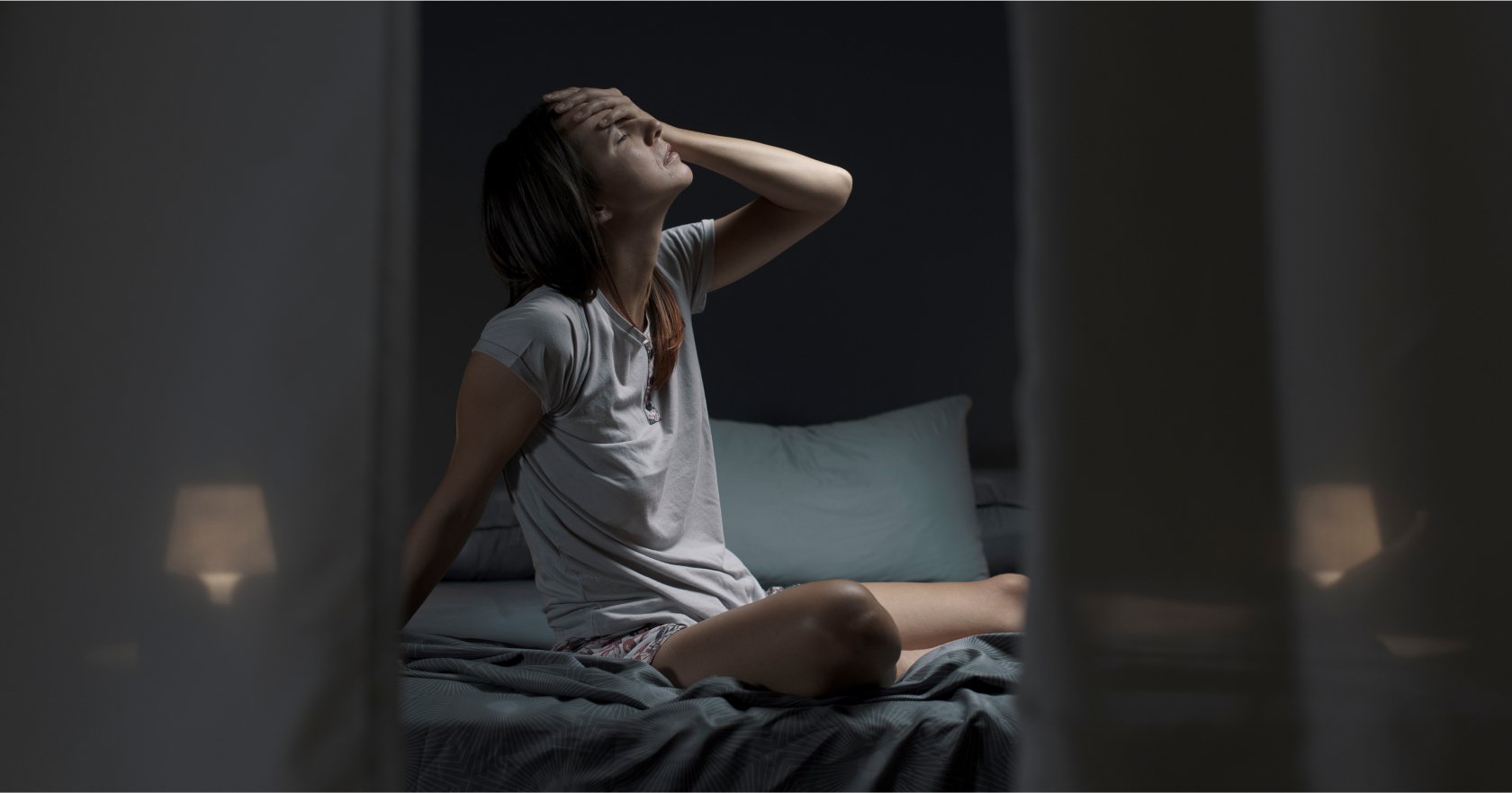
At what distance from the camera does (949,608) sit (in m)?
1.65

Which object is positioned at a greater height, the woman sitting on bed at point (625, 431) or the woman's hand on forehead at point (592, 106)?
the woman's hand on forehead at point (592, 106)

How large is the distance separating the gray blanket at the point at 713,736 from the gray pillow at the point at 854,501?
106cm

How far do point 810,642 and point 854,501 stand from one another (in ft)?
4.04

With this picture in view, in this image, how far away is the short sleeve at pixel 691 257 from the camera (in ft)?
5.92

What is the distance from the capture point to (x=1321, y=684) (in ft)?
2.16

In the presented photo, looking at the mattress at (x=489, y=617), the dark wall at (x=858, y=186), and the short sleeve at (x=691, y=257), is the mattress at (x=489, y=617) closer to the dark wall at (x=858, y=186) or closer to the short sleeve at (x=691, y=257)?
the short sleeve at (x=691, y=257)

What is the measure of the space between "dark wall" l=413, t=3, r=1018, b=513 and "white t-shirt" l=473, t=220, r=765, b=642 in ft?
4.89

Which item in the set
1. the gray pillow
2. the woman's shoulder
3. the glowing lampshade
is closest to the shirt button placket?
the woman's shoulder

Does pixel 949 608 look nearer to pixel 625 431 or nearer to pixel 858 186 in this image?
pixel 625 431

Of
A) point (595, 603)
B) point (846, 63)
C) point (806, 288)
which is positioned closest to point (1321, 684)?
point (595, 603)

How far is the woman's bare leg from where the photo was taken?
5.30 feet

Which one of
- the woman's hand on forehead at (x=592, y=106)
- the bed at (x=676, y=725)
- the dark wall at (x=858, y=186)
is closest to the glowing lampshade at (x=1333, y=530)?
the bed at (x=676, y=725)

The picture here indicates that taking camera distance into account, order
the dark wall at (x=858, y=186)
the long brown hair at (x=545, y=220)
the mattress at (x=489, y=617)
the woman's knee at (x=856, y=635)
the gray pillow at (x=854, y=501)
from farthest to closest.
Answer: the dark wall at (x=858, y=186) → the gray pillow at (x=854, y=501) → the mattress at (x=489, y=617) → the long brown hair at (x=545, y=220) → the woman's knee at (x=856, y=635)

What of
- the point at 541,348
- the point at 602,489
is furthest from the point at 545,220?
the point at 602,489
